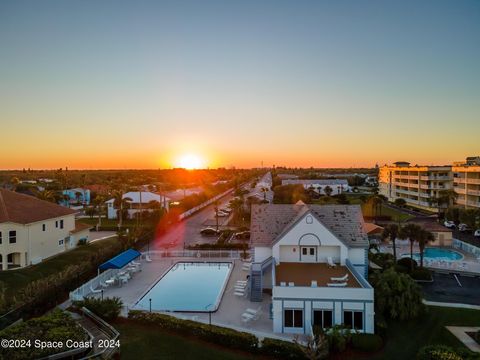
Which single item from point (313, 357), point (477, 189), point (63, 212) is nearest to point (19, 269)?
point (63, 212)

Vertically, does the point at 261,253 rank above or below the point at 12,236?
below

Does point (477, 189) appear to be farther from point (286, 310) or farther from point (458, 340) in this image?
point (286, 310)

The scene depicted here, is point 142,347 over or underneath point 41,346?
underneath

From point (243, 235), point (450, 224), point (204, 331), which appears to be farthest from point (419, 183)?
point (204, 331)

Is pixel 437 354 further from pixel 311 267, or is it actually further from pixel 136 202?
pixel 136 202

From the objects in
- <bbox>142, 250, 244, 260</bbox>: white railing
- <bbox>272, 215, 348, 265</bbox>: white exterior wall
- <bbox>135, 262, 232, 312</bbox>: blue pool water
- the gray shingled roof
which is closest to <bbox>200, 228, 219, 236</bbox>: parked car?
<bbox>142, 250, 244, 260</bbox>: white railing

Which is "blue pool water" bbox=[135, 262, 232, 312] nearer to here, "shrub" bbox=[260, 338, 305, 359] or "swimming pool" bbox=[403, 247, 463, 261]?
"shrub" bbox=[260, 338, 305, 359]

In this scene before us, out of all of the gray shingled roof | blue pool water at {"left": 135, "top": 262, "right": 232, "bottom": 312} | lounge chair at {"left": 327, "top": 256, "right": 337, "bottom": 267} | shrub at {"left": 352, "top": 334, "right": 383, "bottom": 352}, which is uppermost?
the gray shingled roof
